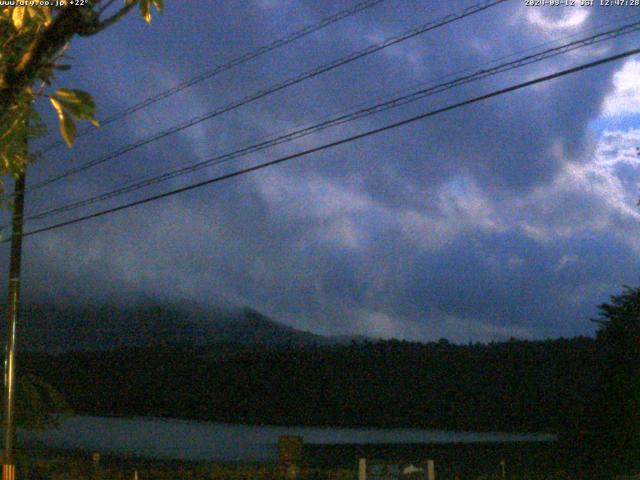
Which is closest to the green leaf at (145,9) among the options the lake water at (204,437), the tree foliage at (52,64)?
the tree foliage at (52,64)

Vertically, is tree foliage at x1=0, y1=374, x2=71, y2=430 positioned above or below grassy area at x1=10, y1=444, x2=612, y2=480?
above

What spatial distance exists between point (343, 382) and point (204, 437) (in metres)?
22.7

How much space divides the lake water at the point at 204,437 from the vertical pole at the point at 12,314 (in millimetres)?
15211

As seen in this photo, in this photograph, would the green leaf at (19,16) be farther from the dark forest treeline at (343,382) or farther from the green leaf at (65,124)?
the dark forest treeline at (343,382)

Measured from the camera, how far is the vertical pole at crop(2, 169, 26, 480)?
56.5 feet

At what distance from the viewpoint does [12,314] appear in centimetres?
1773

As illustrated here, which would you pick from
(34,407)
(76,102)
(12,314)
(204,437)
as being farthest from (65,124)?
(204,437)

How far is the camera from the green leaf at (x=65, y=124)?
184 inches

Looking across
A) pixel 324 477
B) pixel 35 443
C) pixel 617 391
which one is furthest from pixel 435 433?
pixel 324 477

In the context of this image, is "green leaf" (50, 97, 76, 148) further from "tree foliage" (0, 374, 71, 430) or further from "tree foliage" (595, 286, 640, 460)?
"tree foliage" (595, 286, 640, 460)

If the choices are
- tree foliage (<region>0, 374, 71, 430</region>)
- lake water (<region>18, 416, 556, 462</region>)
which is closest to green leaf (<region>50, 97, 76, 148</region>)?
tree foliage (<region>0, 374, 71, 430</region>)

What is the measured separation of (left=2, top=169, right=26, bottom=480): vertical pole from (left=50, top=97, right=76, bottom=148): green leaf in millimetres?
13058

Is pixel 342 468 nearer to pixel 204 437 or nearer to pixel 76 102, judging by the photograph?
pixel 76 102

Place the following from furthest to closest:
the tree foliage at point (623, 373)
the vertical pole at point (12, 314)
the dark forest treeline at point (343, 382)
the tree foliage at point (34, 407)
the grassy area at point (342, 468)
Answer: the dark forest treeline at point (343, 382), the tree foliage at point (623, 373), the tree foliage at point (34, 407), the vertical pole at point (12, 314), the grassy area at point (342, 468)
